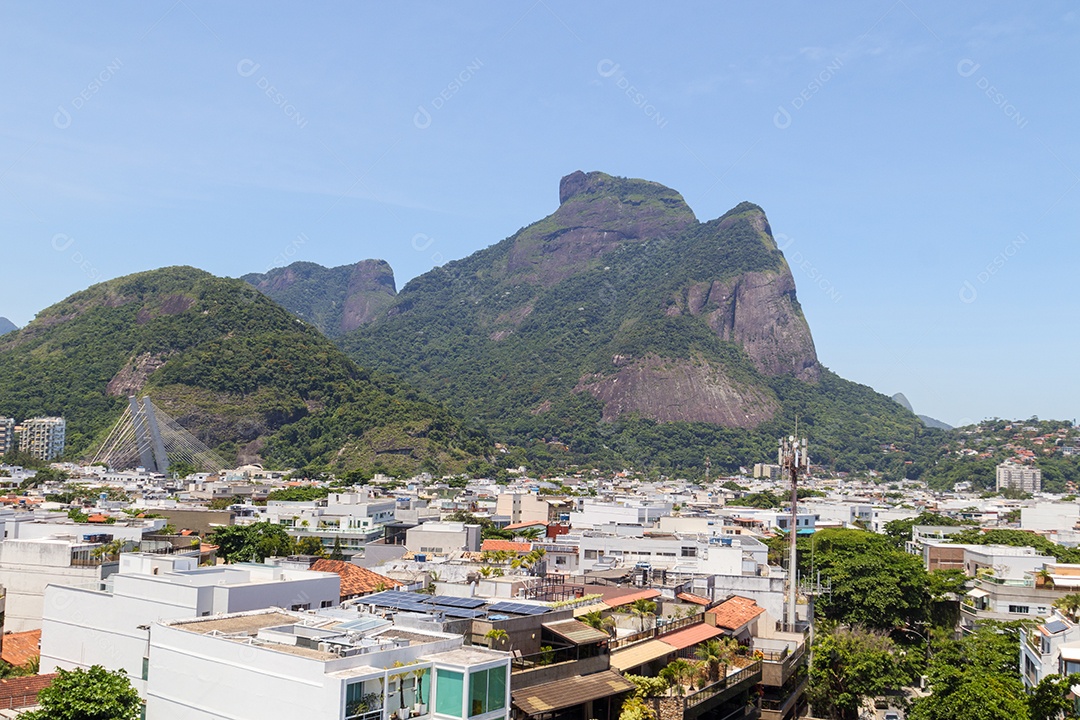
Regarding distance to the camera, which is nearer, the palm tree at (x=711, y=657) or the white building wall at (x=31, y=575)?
A: the palm tree at (x=711, y=657)

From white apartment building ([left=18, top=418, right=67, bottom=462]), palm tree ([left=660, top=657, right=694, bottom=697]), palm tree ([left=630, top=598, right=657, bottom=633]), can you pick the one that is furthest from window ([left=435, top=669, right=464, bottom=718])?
white apartment building ([left=18, top=418, right=67, bottom=462])

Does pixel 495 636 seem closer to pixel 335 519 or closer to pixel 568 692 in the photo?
pixel 568 692

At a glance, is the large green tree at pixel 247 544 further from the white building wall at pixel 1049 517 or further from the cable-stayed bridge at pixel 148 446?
the white building wall at pixel 1049 517

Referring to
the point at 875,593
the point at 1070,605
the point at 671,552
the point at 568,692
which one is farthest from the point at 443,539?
the point at 568,692

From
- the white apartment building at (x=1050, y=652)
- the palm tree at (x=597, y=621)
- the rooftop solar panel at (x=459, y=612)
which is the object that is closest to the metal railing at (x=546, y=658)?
the rooftop solar panel at (x=459, y=612)

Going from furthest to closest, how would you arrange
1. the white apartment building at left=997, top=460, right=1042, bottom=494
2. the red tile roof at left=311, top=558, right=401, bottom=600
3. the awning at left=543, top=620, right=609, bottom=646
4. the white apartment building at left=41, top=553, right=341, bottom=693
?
the white apartment building at left=997, top=460, right=1042, bottom=494 < the red tile roof at left=311, top=558, right=401, bottom=600 < the white apartment building at left=41, top=553, right=341, bottom=693 < the awning at left=543, top=620, right=609, bottom=646

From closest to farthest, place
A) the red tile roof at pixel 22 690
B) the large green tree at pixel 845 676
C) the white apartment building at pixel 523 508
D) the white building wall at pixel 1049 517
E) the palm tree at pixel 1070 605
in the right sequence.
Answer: the red tile roof at pixel 22 690, the large green tree at pixel 845 676, the palm tree at pixel 1070 605, the white apartment building at pixel 523 508, the white building wall at pixel 1049 517

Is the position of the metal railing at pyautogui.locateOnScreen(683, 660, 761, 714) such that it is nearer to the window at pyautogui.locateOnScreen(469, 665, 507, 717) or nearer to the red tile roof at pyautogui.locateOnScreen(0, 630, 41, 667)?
the window at pyautogui.locateOnScreen(469, 665, 507, 717)
